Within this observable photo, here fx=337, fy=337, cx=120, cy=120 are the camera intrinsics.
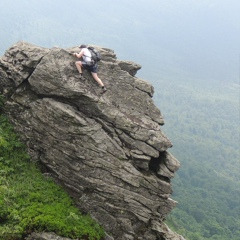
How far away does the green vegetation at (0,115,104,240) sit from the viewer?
18.5 m

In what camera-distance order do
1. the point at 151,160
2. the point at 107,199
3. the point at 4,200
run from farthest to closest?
the point at 151,160
the point at 107,199
the point at 4,200

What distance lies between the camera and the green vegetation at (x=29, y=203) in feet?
60.5

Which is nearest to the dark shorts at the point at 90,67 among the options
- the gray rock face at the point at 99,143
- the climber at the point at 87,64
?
the climber at the point at 87,64

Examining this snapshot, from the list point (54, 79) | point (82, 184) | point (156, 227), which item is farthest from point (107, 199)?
point (54, 79)

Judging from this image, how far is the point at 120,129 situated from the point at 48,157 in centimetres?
516

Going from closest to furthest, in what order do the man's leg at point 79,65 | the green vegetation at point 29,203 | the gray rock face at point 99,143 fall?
the green vegetation at point 29,203 → the gray rock face at point 99,143 → the man's leg at point 79,65

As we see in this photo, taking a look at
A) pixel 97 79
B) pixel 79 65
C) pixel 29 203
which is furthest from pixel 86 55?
pixel 29 203

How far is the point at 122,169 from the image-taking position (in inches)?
861

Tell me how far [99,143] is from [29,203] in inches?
222

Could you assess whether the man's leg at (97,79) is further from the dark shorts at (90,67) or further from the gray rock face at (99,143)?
the gray rock face at (99,143)

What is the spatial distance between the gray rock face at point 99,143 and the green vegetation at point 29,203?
852 millimetres

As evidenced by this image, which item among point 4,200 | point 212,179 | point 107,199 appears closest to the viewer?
point 4,200

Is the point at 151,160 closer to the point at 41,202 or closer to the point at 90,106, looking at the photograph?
the point at 90,106

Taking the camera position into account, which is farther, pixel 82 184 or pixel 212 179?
pixel 212 179
